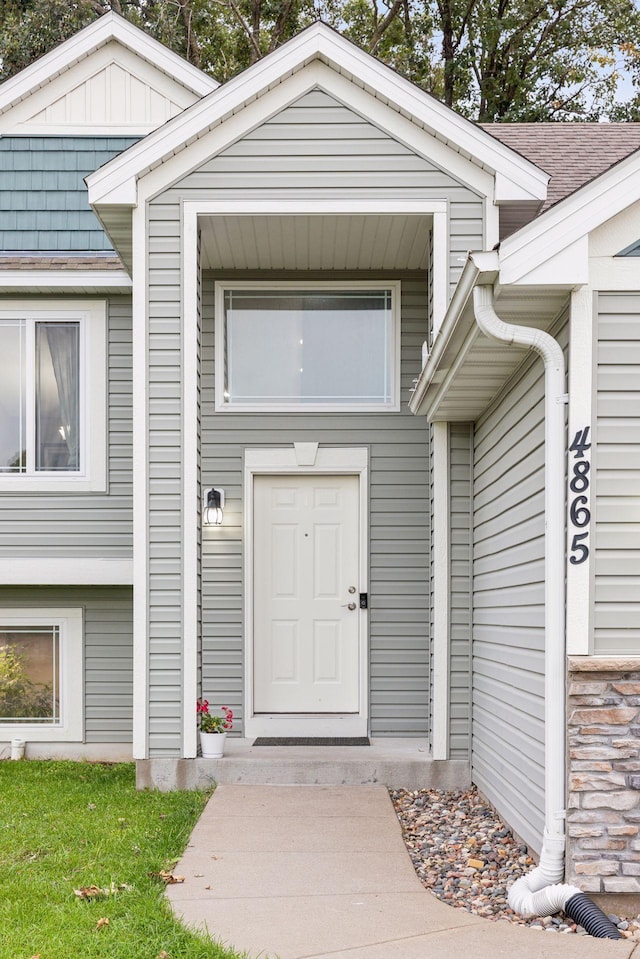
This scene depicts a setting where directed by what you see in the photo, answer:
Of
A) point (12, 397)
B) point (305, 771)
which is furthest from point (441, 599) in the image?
point (12, 397)

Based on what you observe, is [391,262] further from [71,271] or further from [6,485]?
[6,485]

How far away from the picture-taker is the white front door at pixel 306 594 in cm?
736

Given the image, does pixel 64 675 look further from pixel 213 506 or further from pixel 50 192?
pixel 50 192

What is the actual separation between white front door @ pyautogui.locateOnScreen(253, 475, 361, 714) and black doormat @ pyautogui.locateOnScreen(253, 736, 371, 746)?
24 centimetres

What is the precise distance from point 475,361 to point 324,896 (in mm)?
2524

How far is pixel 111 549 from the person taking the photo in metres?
7.33

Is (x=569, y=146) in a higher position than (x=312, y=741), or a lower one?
higher

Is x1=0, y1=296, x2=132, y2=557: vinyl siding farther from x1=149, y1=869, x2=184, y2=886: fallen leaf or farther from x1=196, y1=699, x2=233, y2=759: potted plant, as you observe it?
x1=149, y1=869, x2=184, y2=886: fallen leaf

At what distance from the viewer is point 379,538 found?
7.35 m

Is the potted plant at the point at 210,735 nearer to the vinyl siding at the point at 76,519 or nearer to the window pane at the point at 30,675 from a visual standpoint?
the vinyl siding at the point at 76,519

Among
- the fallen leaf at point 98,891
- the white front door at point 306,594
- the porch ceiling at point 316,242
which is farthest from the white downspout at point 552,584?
the white front door at point 306,594

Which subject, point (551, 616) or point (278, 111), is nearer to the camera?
point (551, 616)

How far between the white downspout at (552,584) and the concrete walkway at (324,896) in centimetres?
37

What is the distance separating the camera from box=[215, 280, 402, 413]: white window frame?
24.3 feet
